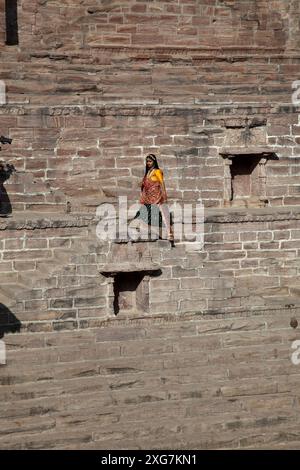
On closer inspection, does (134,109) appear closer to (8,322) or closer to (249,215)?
(249,215)

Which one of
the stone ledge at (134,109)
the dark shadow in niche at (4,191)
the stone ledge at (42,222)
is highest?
the stone ledge at (134,109)

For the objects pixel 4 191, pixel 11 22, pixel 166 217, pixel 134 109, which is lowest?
pixel 166 217

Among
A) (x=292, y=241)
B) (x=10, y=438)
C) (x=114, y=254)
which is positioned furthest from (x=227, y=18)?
(x=10, y=438)

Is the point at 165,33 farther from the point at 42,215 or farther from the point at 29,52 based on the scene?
the point at 42,215

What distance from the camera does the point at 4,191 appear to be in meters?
15.6

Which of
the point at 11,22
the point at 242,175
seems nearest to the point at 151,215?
the point at 242,175

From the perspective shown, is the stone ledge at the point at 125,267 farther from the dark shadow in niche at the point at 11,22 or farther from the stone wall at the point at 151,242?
the dark shadow in niche at the point at 11,22

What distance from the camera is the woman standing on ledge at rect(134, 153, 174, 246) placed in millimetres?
14734

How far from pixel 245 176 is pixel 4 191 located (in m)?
4.48

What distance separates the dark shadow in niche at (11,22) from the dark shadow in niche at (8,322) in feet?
20.2

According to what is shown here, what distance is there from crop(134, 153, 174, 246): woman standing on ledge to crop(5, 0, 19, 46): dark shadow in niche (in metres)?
4.06

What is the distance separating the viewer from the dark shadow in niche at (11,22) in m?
17.1

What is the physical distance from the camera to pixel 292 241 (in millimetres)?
15453

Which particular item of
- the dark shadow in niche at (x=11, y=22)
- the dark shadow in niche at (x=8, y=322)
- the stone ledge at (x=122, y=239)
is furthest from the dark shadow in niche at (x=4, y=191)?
the dark shadow in niche at (x=11, y=22)
